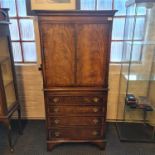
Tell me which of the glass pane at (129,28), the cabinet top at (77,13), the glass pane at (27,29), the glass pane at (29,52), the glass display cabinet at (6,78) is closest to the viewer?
the cabinet top at (77,13)

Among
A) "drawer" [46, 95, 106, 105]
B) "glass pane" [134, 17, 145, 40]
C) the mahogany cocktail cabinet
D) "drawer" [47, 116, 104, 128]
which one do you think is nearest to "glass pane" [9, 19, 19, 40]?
the mahogany cocktail cabinet

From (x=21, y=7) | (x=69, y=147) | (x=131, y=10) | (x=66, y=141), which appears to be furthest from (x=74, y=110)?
(x=21, y=7)

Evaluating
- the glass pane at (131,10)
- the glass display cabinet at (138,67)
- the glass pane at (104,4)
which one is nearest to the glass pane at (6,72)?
the glass pane at (104,4)

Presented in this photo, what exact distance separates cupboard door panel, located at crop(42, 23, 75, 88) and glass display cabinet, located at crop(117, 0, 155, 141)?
33.0 inches

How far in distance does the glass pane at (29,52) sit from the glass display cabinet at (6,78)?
0.41 metres

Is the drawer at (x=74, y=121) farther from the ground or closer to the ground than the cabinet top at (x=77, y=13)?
closer to the ground

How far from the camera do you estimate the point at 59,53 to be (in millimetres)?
1647

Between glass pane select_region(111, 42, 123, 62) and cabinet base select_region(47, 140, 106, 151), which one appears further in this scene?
glass pane select_region(111, 42, 123, 62)

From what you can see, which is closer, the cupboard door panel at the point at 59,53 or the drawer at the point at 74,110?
the cupboard door panel at the point at 59,53

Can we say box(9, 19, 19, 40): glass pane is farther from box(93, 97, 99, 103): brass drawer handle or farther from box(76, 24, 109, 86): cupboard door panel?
box(93, 97, 99, 103): brass drawer handle

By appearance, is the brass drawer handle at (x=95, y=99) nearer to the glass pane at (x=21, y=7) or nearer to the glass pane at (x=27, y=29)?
the glass pane at (x=27, y=29)

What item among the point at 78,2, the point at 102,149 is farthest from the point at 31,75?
the point at 102,149

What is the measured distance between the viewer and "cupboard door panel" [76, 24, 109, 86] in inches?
62.3

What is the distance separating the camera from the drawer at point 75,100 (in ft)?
5.86
